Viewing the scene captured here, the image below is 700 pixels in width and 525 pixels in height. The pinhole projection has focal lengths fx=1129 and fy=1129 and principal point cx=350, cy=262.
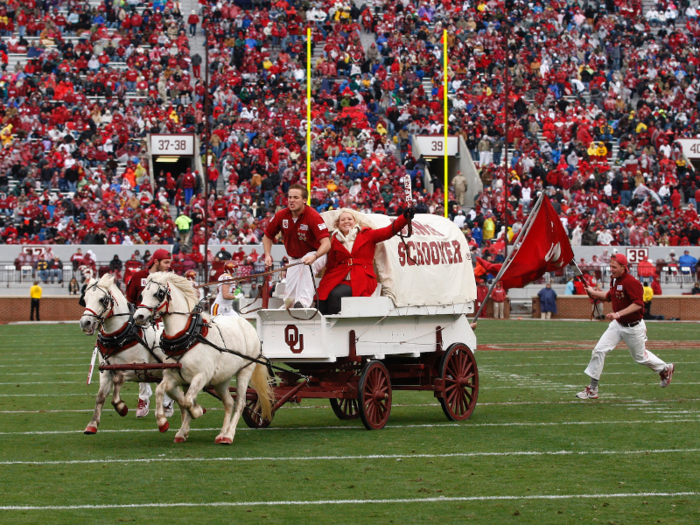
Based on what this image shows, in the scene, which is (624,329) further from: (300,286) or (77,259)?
(77,259)

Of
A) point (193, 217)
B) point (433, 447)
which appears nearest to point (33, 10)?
point (193, 217)

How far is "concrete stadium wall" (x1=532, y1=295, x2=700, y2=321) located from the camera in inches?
1347

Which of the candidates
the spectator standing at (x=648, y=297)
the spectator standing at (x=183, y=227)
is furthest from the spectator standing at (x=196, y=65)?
the spectator standing at (x=648, y=297)

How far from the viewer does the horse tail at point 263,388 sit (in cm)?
1093

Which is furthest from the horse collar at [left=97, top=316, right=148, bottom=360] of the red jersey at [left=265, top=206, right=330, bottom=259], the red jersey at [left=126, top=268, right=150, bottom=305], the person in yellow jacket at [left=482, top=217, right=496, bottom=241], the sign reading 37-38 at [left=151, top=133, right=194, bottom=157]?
the sign reading 37-38 at [left=151, top=133, right=194, bottom=157]

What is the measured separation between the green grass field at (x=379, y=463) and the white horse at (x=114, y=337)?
0.48 m

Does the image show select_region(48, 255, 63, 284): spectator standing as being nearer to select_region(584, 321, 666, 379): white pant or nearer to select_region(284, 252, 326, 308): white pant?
select_region(584, 321, 666, 379): white pant

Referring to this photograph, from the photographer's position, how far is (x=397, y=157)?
4066 centimetres

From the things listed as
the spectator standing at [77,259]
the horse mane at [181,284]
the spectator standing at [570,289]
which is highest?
the spectator standing at [77,259]

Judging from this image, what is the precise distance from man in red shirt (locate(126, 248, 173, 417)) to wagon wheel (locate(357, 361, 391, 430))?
2228 millimetres

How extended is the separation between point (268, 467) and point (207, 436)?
86.4 inches

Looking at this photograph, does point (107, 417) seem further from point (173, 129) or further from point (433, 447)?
point (173, 129)

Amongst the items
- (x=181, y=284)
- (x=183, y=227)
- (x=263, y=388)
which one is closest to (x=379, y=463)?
(x=263, y=388)

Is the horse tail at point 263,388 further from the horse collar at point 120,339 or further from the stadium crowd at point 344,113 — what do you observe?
the stadium crowd at point 344,113
